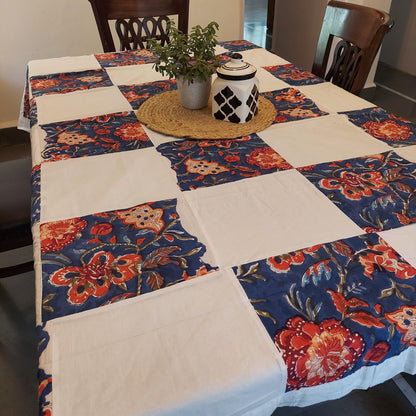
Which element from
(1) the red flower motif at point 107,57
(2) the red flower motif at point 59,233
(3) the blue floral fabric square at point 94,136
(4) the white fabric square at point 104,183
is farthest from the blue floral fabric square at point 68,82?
(2) the red flower motif at point 59,233

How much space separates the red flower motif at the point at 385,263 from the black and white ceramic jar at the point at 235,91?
1.72ft

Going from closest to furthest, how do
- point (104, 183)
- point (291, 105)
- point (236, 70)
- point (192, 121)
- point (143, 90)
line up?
point (104, 183) → point (236, 70) → point (192, 121) → point (291, 105) → point (143, 90)

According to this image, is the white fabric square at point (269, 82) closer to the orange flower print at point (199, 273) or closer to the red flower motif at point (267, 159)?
the red flower motif at point (267, 159)

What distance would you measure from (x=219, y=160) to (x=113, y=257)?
373 millimetres

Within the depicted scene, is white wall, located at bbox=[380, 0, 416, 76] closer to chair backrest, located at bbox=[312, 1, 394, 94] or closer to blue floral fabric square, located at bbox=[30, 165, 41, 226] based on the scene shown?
chair backrest, located at bbox=[312, 1, 394, 94]

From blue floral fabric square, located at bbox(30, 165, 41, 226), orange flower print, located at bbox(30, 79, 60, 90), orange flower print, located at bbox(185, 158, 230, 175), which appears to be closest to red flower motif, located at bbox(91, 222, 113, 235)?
blue floral fabric square, located at bbox(30, 165, 41, 226)

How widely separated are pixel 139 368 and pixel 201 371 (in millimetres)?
76

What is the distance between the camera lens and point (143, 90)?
129 centimetres

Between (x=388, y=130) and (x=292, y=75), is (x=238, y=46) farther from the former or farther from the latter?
(x=388, y=130)

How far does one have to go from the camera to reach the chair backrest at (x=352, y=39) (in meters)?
1.19

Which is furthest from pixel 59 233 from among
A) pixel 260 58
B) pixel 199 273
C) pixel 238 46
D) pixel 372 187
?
pixel 238 46

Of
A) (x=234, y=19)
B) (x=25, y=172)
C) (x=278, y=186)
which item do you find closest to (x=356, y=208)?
(x=278, y=186)

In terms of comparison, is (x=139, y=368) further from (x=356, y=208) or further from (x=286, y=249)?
(x=356, y=208)

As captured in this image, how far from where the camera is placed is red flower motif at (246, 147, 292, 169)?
88 cm
